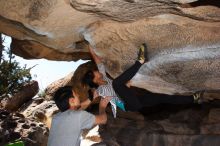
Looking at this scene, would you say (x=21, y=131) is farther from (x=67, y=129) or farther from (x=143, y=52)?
(x=67, y=129)

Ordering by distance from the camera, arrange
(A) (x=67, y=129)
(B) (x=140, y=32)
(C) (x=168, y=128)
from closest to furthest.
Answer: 1. (A) (x=67, y=129)
2. (B) (x=140, y=32)
3. (C) (x=168, y=128)

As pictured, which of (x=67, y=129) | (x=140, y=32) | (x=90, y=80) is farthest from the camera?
(x=140, y=32)

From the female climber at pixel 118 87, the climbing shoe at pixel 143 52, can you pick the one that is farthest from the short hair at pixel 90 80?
the climbing shoe at pixel 143 52

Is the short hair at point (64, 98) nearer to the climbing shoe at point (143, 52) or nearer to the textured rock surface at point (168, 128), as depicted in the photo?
the climbing shoe at point (143, 52)

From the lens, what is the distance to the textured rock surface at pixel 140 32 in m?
5.07

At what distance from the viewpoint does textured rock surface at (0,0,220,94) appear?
5074mm

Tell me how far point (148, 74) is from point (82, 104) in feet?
7.74

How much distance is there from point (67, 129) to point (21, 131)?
4.60 m

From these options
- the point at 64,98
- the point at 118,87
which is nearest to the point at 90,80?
the point at 118,87

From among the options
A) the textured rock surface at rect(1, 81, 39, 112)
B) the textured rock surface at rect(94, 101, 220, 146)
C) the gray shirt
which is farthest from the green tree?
the gray shirt

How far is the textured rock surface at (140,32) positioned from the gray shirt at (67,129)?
1683 mm

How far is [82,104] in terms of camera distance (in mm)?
4938

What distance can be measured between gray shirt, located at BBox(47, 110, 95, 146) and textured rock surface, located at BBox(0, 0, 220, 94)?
168cm

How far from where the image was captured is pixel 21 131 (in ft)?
27.4
